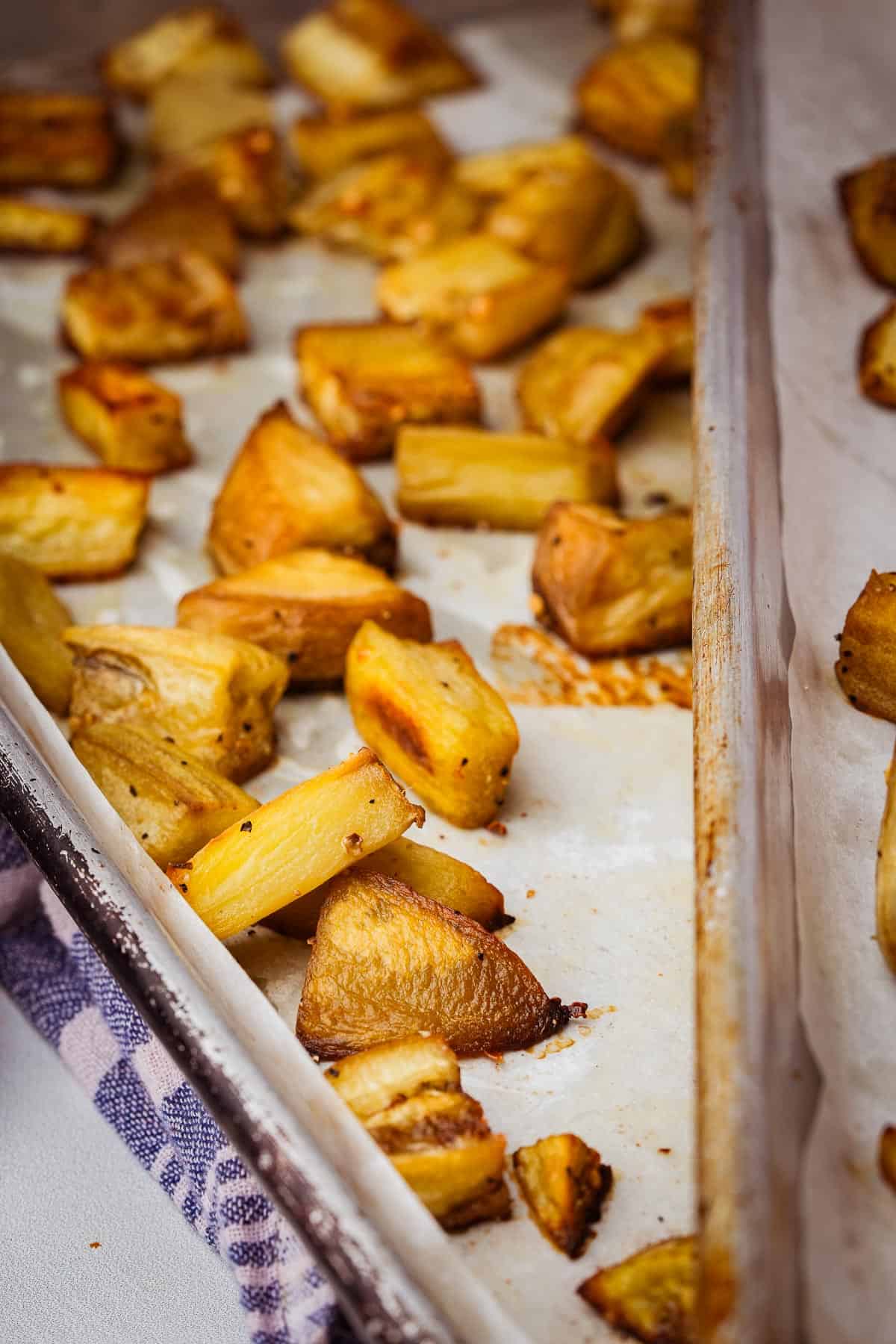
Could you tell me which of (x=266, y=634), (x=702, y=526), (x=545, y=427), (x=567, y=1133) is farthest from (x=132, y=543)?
(x=567, y=1133)

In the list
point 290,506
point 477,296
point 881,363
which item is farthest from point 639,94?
point 290,506

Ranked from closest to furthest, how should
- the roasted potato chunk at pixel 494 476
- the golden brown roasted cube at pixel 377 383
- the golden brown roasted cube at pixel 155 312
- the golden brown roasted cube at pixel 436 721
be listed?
the golden brown roasted cube at pixel 436 721 → the roasted potato chunk at pixel 494 476 → the golden brown roasted cube at pixel 377 383 → the golden brown roasted cube at pixel 155 312

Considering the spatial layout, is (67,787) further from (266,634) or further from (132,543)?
(132,543)

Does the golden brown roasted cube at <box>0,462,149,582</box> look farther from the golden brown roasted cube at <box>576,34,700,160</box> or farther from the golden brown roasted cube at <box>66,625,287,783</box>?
the golden brown roasted cube at <box>576,34,700,160</box>

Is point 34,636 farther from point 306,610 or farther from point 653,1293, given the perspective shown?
point 653,1293

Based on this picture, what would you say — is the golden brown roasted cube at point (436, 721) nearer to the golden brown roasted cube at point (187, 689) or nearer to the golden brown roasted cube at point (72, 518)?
the golden brown roasted cube at point (187, 689)

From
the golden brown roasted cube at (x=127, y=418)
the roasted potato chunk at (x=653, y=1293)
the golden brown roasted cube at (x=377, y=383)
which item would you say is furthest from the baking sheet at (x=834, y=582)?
the golden brown roasted cube at (x=127, y=418)

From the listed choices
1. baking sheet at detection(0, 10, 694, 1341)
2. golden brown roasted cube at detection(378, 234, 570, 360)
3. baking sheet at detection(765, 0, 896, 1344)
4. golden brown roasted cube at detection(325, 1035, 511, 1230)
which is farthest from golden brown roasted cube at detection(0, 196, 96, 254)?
golden brown roasted cube at detection(325, 1035, 511, 1230)

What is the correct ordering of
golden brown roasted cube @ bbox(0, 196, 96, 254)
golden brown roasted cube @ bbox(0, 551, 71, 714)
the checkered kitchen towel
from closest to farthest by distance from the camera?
the checkered kitchen towel, golden brown roasted cube @ bbox(0, 551, 71, 714), golden brown roasted cube @ bbox(0, 196, 96, 254)
